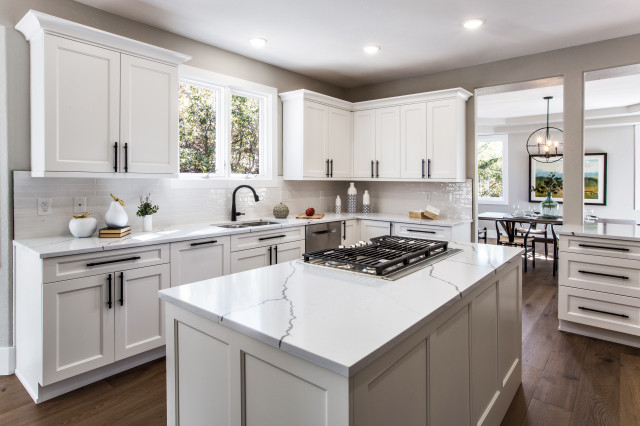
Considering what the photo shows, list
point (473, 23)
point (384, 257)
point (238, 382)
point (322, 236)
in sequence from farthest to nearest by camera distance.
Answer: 1. point (322, 236)
2. point (473, 23)
3. point (384, 257)
4. point (238, 382)

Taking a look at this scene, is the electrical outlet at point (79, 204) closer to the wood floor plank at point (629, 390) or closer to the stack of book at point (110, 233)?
the stack of book at point (110, 233)

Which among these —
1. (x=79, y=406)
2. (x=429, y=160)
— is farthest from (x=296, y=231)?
(x=79, y=406)

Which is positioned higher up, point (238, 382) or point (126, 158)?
point (126, 158)

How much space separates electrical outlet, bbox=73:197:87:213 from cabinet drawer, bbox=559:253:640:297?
3936mm

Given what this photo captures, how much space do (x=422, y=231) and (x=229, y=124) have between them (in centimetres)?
231

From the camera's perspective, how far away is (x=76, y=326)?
95.5 inches

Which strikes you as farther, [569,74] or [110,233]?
[569,74]

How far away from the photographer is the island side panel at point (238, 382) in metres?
1.03

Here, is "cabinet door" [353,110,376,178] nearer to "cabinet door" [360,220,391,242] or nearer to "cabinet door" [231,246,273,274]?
"cabinet door" [360,220,391,242]

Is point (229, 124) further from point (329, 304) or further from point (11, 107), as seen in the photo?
point (329, 304)

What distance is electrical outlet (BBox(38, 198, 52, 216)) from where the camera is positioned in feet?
8.97

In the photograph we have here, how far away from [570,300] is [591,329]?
0.93 feet

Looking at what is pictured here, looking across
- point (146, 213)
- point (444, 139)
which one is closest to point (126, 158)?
point (146, 213)

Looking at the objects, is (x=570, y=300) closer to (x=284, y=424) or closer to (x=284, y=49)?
(x=284, y=424)
